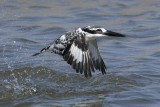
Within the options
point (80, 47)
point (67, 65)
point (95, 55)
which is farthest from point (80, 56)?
point (67, 65)

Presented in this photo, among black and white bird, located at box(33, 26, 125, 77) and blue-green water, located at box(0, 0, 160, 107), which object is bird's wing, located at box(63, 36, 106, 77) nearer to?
black and white bird, located at box(33, 26, 125, 77)

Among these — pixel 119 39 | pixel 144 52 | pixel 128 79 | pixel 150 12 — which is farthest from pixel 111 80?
pixel 150 12

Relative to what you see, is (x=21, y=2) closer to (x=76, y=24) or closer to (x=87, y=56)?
(x=76, y=24)

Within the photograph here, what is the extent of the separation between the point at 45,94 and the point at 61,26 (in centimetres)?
423

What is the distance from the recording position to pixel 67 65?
33.0 ft

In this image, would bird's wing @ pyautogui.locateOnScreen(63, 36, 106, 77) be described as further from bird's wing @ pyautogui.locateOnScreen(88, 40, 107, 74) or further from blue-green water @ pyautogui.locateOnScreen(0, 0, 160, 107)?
blue-green water @ pyautogui.locateOnScreen(0, 0, 160, 107)

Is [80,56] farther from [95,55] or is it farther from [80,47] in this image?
[95,55]

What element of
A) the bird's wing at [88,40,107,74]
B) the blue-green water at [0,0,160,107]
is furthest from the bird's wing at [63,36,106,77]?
the blue-green water at [0,0,160,107]

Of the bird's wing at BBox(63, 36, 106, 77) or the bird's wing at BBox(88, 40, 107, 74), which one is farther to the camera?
the bird's wing at BBox(88, 40, 107, 74)

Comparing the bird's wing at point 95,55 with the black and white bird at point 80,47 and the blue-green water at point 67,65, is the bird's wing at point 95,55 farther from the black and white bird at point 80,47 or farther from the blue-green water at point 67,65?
the blue-green water at point 67,65

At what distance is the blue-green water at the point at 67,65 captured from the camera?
8406 mm

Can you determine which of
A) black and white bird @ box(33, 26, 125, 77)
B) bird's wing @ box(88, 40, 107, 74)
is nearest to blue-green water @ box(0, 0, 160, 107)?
bird's wing @ box(88, 40, 107, 74)

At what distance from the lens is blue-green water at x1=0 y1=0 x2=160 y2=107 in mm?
8406

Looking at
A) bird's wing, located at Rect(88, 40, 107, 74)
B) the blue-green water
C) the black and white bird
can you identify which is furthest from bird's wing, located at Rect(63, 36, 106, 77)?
the blue-green water
